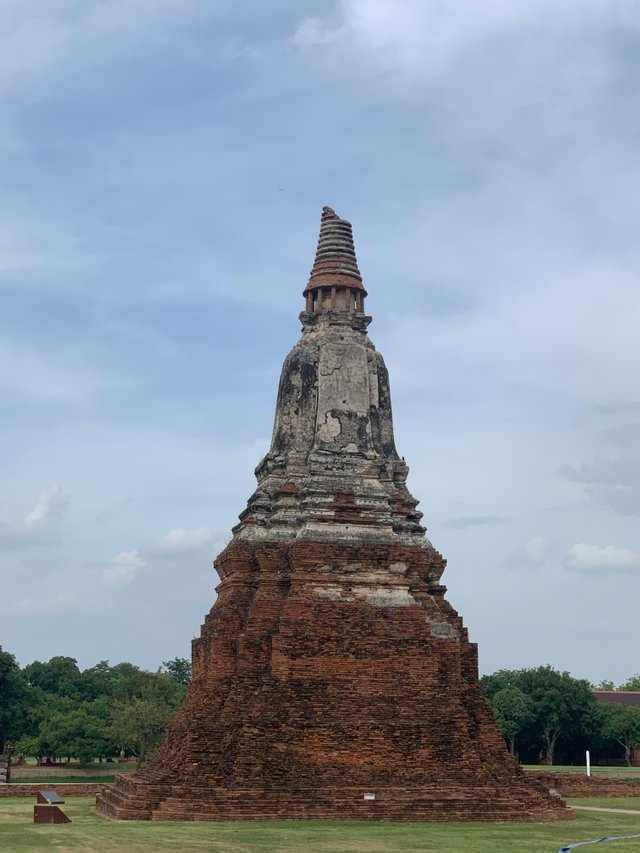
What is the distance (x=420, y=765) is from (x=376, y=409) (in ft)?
35.0

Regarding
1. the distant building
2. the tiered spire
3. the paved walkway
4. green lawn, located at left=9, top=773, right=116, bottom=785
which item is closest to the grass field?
the paved walkway

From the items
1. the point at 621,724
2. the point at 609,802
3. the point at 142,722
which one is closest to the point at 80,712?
the point at 142,722

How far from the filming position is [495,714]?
58.1m

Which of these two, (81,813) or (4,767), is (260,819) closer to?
(81,813)

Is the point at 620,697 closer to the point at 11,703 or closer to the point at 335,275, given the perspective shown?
the point at 11,703

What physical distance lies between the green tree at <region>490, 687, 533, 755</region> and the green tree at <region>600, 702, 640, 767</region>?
4696 millimetres

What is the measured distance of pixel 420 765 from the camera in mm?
26359

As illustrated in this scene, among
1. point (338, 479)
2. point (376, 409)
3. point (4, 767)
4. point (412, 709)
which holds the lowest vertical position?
point (4, 767)

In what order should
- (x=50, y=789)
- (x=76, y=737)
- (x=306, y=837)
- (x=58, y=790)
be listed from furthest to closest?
1. (x=76, y=737)
2. (x=58, y=790)
3. (x=50, y=789)
4. (x=306, y=837)

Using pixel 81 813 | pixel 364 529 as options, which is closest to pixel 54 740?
pixel 81 813

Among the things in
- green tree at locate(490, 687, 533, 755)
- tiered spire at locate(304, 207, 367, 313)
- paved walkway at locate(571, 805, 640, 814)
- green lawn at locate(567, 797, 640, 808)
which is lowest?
green lawn at locate(567, 797, 640, 808)

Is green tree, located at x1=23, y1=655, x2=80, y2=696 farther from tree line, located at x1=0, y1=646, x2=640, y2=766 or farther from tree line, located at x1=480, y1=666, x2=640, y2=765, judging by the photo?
tree line, located at x1=480, y1=666, x2=640, y2=765

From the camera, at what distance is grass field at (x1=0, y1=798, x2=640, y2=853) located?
20.7 meters

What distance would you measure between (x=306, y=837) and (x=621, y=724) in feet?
149
